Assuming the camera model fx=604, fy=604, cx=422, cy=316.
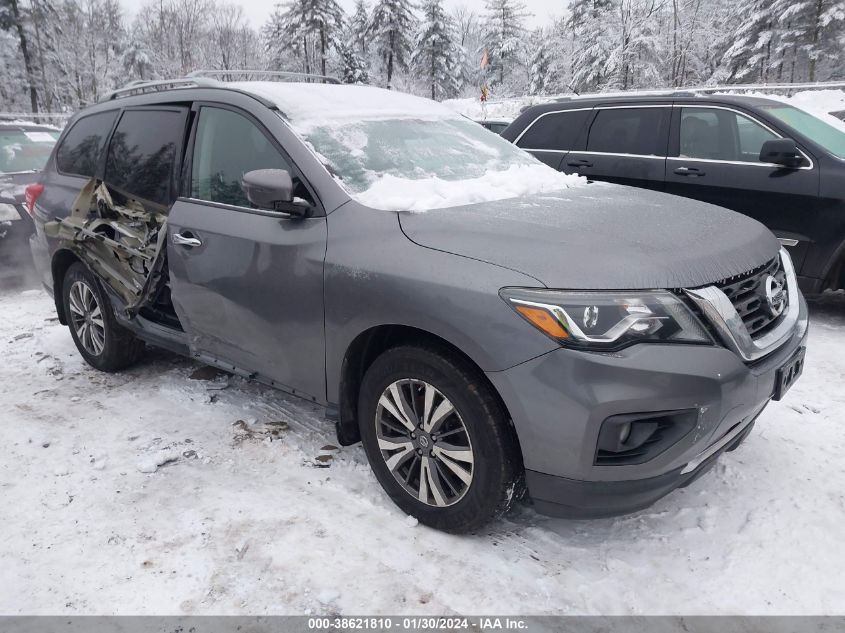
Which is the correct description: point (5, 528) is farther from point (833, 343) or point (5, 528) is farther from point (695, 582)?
point (833, 343)

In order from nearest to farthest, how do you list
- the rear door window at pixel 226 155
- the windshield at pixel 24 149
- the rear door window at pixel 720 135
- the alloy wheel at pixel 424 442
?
the alloy wheel at pixel 424 442, the rear door window at pixel 226 155, the rear door window at pixel 720 135, the windshield at pixel 24 149

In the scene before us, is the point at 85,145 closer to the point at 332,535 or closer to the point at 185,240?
the point at 185,240

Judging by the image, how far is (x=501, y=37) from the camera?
160 feet

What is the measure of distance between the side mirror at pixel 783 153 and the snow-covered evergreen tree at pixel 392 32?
44608 mm

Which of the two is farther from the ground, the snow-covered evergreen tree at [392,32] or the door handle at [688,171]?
the snow-covered evergreen tree at [392,32]

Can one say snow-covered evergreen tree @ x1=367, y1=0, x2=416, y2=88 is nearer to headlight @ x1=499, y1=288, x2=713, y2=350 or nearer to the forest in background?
the forest in background

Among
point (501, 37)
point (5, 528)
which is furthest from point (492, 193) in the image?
point (501, 37)

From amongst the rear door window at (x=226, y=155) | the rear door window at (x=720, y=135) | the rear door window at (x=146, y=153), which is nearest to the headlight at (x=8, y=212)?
the rear door window at (x=146, y=153)

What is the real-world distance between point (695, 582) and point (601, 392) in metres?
0.94

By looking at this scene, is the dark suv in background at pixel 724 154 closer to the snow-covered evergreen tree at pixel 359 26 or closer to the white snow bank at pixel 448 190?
the white snow bank at pixel 448 190

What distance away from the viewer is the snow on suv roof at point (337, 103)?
309 centimetres

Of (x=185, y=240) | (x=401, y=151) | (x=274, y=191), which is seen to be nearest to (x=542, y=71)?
(x=401, y=151)

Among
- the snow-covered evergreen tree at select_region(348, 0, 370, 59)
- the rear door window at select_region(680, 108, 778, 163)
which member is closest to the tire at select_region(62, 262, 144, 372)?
the rear door window at select_region(680, 108, 778, 163)

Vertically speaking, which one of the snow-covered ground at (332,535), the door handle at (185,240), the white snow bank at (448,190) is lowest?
the snow-covered ground at (332,535)
